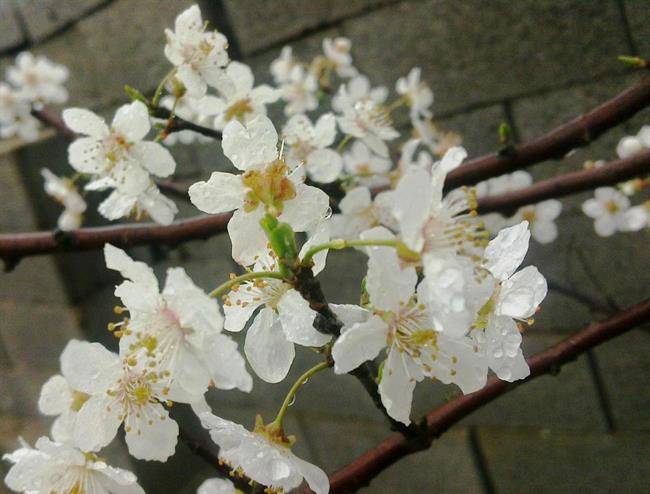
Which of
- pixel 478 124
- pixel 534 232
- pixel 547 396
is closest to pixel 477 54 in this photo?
pixel 478 124

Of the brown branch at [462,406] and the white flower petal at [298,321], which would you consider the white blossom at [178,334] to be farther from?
A: the brown branch at [462,406]

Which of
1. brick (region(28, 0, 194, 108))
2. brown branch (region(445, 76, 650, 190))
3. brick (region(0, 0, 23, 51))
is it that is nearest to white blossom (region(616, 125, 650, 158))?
brown branch (region(445, 76, 650, 190))

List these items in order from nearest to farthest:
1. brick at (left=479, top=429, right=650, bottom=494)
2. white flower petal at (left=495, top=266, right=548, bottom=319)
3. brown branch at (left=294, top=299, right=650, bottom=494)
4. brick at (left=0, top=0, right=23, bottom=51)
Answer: white flower petal at (left=495, top=266, right=548, bottom=319) < brown branch at (left=294, top=299, right=650, bottom=494) < brick at (left=479, top=429, right=650, bottom=494) < brick at (left=0, top=0, right=23, bottom=51)

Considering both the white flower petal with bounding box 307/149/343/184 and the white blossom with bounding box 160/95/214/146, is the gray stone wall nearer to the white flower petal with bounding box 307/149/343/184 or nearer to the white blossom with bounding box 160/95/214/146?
the white blossom with bounding box 160/95/214/146

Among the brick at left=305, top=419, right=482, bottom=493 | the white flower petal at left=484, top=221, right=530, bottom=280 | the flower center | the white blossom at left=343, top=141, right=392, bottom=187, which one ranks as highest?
the flower center

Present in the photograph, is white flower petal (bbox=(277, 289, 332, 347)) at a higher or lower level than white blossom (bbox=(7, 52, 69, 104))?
lower

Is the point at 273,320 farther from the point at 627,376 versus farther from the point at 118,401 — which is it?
the point at 627,376
